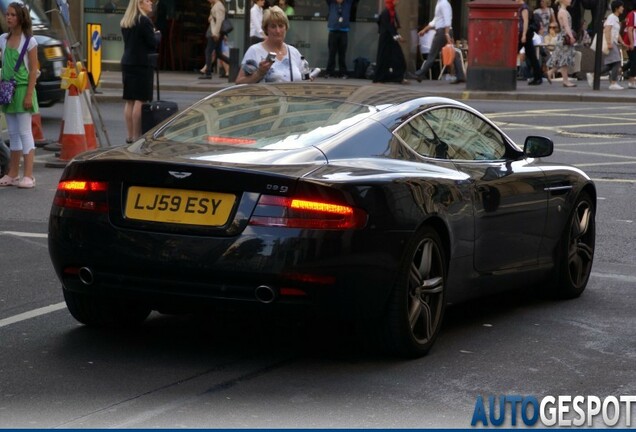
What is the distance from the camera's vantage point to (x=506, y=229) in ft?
23.9

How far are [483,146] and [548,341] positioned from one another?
3.91ft

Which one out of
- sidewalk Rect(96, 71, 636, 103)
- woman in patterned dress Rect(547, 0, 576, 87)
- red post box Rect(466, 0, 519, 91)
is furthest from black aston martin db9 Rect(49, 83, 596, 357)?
woman in patterned dress Rect(547, 0, 576, 87)

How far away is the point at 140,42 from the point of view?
15.9 m

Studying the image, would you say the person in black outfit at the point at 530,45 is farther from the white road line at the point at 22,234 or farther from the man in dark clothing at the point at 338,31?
the white road line at the point at 22,234

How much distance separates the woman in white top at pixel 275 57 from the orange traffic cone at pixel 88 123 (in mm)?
4121

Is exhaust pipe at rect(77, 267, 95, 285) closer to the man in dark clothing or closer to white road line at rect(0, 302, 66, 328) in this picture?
white road line at rect(0, 302, 66, 328)

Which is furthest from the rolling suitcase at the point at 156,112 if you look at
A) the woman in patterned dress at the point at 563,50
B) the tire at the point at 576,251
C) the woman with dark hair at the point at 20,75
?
the woman in patterned dress at the point at 563,50

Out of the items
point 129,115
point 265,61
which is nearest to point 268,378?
point 265,61

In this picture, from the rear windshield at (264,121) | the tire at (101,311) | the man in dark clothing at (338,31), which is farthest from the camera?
the man in dark clothing at (338,31)

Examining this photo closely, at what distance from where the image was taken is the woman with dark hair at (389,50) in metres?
27.8

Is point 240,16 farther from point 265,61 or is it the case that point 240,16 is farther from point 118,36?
point 265,61

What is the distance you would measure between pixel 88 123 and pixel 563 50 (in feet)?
53.9

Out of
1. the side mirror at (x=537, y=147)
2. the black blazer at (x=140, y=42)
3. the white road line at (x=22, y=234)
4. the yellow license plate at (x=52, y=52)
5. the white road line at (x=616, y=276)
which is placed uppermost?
the black blazer at (x=140, y=42)

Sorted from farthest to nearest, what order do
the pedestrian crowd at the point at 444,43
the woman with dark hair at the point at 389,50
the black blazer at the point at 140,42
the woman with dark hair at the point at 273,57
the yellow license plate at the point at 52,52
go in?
the pedestrian crowd at the point at 444,43 < the woman with dark hair at the point at 389,50 < the yellow license plate at the point at 52,52 < the black blazer at the point at 140,42 < the woman with dark hair at the point at 273,57
